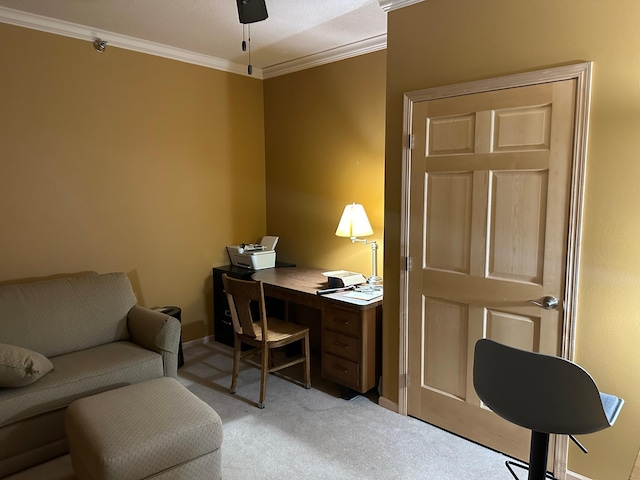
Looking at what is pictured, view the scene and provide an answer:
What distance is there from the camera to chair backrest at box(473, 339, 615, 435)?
52.9 inches

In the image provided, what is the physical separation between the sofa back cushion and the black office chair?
2476 mm

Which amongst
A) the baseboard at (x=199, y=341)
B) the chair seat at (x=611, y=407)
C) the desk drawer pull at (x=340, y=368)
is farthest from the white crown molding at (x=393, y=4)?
the baseboard at (x=199, y=341)

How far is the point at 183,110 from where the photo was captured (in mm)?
3764

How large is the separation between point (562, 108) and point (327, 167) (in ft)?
6.87

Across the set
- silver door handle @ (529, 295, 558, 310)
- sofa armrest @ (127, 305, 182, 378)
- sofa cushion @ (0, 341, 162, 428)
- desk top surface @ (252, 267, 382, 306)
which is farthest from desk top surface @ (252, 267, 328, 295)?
silver door handle @ (529, 295, 558, 310)

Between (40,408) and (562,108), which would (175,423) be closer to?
(40,408)

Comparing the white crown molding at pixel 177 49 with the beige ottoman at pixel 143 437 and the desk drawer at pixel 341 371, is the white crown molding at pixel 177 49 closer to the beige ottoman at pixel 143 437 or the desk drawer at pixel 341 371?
the desk drawer at pixel 341 371

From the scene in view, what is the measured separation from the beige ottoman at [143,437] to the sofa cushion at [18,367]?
286 mm

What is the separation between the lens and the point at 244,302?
2.89 metres

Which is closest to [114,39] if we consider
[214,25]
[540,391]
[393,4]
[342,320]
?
[214,25]

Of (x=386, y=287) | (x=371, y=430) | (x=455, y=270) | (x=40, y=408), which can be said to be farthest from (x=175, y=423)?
(x=455, y=270)

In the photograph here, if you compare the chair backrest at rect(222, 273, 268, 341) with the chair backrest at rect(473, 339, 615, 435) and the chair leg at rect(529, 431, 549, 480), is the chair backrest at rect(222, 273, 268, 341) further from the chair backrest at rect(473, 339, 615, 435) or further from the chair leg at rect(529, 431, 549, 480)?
the chair leg at rect(529, 431, 549, 480)

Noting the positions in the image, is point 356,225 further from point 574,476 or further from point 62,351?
point 62,351

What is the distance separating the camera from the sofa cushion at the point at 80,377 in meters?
2.19
